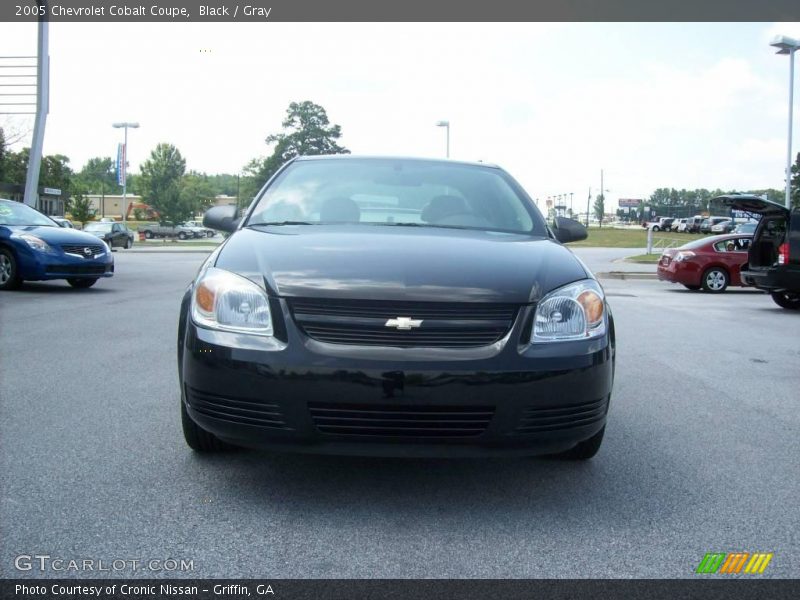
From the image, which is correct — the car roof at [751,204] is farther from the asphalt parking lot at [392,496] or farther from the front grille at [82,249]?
the front grille at [82,249]

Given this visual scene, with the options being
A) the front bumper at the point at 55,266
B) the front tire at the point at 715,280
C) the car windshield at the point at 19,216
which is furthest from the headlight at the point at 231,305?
the front tire at the point at 715,280

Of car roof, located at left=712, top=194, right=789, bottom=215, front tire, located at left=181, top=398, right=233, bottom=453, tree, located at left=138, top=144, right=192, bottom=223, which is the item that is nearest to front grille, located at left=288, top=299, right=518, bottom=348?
front tire, located at left=181, top=398, right=233, bottom=453

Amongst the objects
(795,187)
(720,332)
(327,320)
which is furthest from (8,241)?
(795,187)

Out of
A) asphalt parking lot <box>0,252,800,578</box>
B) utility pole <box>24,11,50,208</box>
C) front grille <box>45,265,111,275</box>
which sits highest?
utility pole <box>24,11,50,208</box>

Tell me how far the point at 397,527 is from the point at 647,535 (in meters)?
0.93

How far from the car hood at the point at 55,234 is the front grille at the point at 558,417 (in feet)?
36.5

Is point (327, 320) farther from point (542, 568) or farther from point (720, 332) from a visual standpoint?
point (720, 332)

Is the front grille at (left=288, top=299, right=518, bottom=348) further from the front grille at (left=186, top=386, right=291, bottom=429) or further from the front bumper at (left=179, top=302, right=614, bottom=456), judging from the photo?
the front grille at (left=186, top=386, right=291, bottom=429)

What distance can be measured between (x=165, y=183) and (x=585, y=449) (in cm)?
10276

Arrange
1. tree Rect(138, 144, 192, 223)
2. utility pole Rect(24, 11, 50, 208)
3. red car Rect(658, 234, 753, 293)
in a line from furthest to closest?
tree Rect(138, 144, 192, 223) → utility pole Rect(24, 11, 50, 208) → red car Rect(658, 234, 753, 293)

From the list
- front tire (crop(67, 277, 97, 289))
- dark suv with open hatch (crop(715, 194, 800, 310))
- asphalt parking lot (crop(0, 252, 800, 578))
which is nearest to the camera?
asphalt parking lot (crop(0, 252, 800, 578))

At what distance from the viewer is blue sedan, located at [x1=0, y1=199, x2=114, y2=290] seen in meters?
12.5

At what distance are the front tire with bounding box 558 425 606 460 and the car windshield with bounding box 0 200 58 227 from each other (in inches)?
453

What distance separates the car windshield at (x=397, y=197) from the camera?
14.6 feet
